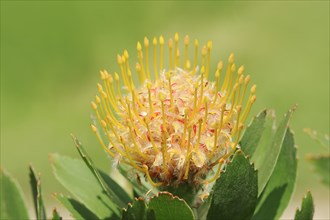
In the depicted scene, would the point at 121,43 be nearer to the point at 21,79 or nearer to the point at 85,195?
the point at 21,79

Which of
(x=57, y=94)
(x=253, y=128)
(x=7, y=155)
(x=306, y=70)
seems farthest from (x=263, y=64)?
(x=253, y=128)

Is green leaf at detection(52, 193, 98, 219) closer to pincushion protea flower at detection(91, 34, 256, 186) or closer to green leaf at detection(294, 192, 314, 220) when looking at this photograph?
pincushion protea flower at detection(91, 34, 256, 186)

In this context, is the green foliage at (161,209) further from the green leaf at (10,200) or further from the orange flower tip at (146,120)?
the green leaf at (10,200)

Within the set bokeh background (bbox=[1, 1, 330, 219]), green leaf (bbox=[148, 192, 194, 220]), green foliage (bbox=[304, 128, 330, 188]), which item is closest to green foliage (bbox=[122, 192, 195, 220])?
green leaf (bbox=[148, 192, 194, 220])

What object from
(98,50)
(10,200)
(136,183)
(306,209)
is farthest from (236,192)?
(98,50)

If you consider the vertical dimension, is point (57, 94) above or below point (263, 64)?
above

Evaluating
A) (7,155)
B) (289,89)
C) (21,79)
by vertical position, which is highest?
(21,79)

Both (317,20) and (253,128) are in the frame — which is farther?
(317,20)
